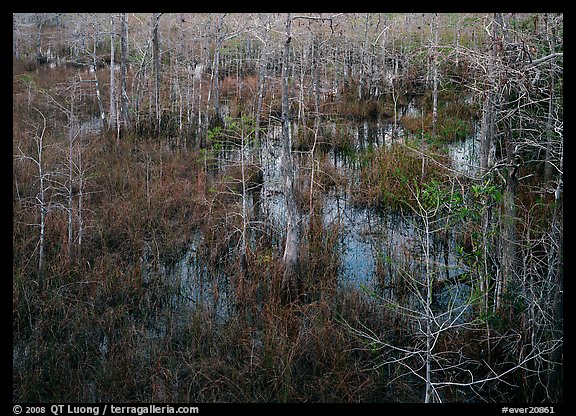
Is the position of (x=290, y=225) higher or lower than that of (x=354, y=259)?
higher

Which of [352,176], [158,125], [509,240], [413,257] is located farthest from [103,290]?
[158,125]

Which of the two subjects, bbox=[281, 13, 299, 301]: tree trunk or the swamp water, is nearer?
the swamp water

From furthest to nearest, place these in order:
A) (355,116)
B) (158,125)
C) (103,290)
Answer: (355,116) → (158,125) → (103,290)

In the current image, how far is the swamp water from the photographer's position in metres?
8.56

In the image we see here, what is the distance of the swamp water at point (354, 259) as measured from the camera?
856 cm

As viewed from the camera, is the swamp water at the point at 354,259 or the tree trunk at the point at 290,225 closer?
the swamp water at the point at 354,259

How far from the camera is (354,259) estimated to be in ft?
33.7

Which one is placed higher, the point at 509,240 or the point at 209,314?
the point at 509,240

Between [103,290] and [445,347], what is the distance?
16.8 feet

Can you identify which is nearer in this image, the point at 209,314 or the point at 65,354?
the point at 65,354

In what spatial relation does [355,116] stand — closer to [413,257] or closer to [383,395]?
[413,257]

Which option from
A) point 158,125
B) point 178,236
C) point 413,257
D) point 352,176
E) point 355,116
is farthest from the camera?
point 355,116

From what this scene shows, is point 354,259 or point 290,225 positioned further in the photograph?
point 354,259

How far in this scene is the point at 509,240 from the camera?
6883 mm
